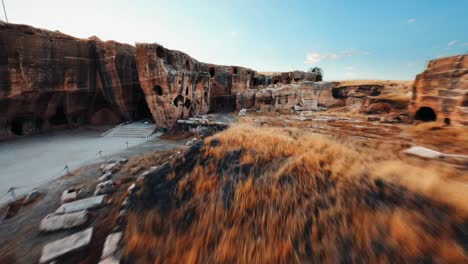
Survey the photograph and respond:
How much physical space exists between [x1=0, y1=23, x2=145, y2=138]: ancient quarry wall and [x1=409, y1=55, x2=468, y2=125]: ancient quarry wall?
19.1 metres

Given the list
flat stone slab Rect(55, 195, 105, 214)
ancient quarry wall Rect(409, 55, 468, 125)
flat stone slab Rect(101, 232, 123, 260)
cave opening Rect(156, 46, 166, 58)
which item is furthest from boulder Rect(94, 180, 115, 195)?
ancient quarry wall Rect(409, 55, 468, 125)

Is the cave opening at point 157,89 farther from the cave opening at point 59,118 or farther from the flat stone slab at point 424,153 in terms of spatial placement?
the flat stone slab at point 424,153

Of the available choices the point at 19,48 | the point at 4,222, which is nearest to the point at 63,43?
the point at 19,48

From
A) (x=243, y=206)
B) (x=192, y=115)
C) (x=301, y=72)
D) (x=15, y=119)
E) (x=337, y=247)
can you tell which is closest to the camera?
(x=337, y=247)

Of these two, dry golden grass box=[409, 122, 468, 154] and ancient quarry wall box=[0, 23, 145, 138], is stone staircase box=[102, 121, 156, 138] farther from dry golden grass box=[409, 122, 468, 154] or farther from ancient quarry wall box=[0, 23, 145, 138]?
dry golden grass box=[409, 122, 468, 154]

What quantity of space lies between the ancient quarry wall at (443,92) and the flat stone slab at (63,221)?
10415 mm

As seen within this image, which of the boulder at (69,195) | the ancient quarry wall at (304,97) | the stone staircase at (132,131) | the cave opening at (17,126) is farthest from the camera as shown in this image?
the ancient quarry wall at (304,97)

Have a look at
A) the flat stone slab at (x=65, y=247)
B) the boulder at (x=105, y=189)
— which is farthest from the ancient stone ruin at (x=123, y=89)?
the flat stone slab at (x=65, y=247)

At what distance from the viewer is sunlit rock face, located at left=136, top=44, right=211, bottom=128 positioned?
11125mm

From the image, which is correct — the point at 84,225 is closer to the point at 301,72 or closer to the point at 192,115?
the point at 192,115

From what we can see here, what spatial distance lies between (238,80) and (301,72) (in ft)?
41.8

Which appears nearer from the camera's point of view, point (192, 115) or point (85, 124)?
point (192, 115)

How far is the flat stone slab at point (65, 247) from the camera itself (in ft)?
7.53

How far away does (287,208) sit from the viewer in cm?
200
